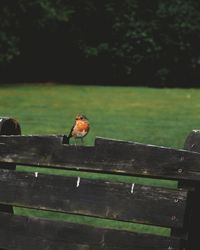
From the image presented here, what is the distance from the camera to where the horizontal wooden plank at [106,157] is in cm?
311

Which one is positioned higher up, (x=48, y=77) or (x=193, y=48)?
(x=193, y=48)

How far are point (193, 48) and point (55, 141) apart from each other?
84.1 feet

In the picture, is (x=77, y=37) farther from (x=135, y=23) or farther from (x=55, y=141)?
(x=55, y=141)

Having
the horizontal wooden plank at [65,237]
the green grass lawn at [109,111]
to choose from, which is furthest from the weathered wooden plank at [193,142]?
the green grass lawn at [109,111]

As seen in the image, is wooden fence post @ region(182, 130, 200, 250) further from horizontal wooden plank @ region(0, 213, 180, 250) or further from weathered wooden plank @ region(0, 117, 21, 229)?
weathered wooden plank @ region(0, 117, 21, 229)

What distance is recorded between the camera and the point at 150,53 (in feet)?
93.5

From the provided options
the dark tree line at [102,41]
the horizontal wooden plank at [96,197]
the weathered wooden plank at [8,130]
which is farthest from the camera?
the dark tree line at [102,41]

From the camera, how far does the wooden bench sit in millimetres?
3094

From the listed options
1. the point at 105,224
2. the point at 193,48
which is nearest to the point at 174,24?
the point at 193,48

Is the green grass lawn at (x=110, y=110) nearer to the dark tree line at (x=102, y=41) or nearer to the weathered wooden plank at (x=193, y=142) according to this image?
the dark tree line at (x=102, y=41)

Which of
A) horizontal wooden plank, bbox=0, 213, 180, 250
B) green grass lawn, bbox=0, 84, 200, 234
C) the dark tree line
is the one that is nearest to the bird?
horizontal wooden plank, bbox=0, 213, 180, 250

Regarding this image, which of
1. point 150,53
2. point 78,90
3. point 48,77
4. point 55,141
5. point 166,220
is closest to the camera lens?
point 166,220

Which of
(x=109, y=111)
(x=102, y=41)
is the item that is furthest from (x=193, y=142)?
(x=102, y=41)

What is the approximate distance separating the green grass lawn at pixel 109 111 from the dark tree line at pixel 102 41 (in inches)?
124
